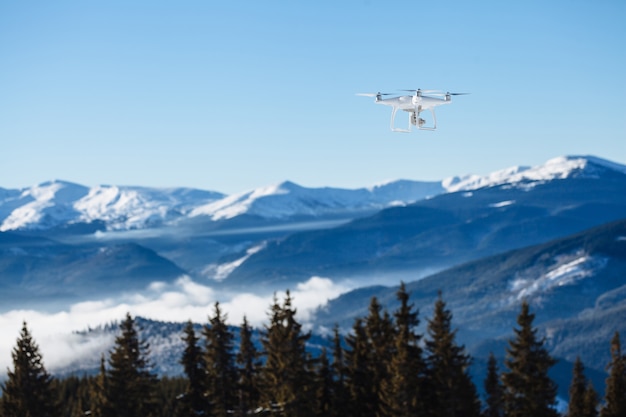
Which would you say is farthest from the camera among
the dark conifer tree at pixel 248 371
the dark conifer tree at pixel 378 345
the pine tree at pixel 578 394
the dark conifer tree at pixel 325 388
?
the pine tree at pixel 578 394

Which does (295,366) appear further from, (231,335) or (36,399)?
(36,399)

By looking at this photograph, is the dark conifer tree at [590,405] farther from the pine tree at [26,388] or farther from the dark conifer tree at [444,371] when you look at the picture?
the pine tree at [26,388]

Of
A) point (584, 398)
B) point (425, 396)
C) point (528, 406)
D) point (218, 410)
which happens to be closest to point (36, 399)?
point (218, 410)

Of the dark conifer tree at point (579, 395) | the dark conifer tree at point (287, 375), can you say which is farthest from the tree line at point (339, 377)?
the dark conifer tree at point (579, 395)

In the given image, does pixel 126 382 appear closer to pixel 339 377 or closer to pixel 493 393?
pixel 339 377

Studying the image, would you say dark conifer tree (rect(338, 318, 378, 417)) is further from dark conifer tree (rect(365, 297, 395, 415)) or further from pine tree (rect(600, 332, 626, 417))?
pine tree (rect(600, 332, 626, 417))

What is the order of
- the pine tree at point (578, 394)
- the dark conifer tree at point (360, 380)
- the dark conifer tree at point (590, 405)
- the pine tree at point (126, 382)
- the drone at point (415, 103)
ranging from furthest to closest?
the pine tree at point (578, 394) → the dark conifer tree at point (590, 405) → the pine tree at point (126, 382) → the dark conifer tree at point (360, 380) → the drone at point (415, 103)

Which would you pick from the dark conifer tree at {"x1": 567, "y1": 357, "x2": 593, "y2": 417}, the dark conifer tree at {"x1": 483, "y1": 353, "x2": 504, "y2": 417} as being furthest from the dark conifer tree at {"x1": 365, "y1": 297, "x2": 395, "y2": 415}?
the dark conifer tree at {"x1": 567, "y1": 357, "x2": 593, "y2": 417}

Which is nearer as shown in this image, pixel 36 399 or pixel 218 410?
pixel 218 410
